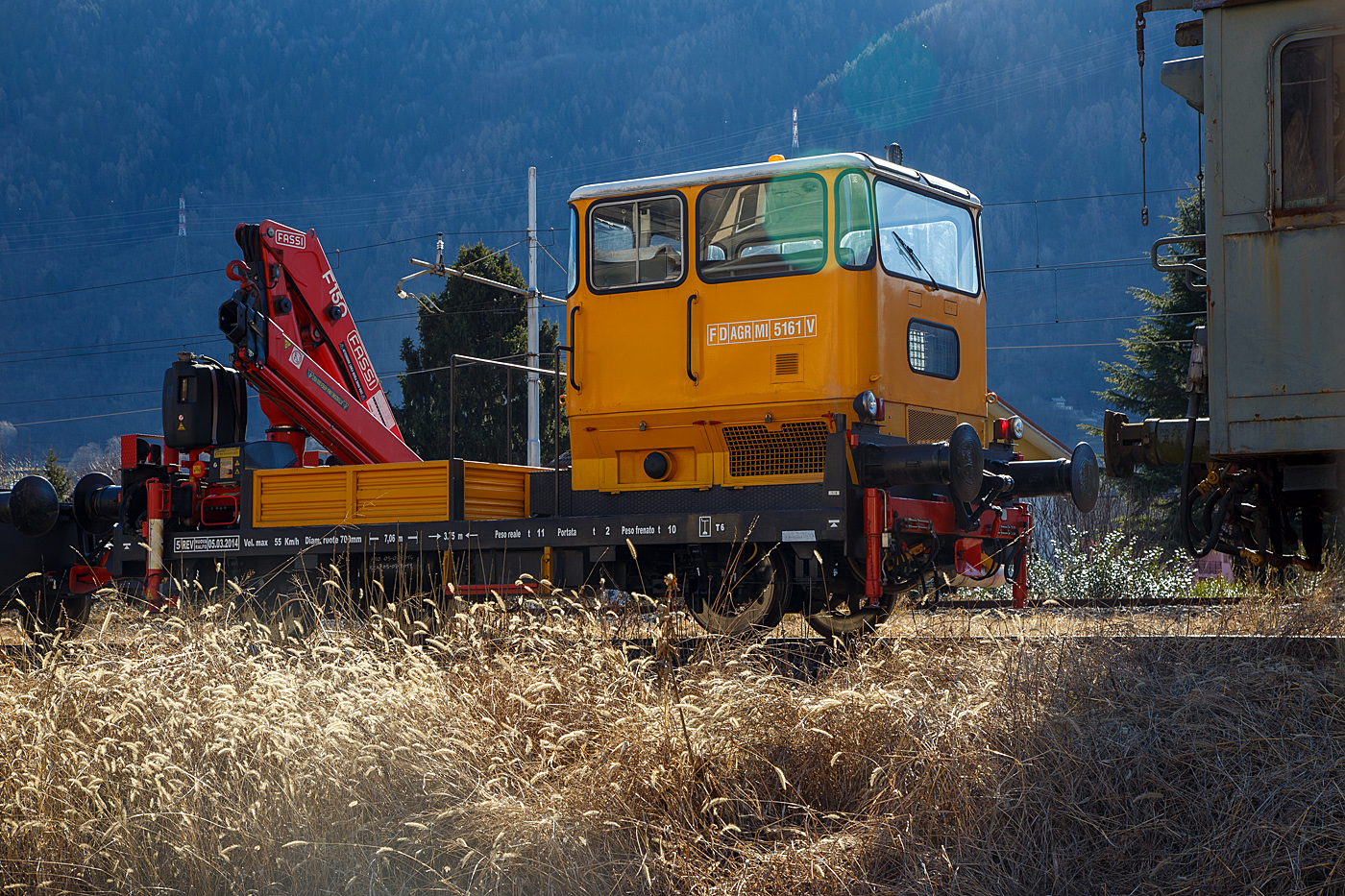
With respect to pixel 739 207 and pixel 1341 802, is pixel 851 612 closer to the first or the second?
pixel 739 207

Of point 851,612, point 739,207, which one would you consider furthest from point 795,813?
point 739,207

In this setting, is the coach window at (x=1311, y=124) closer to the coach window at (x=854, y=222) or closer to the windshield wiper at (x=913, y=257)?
the coach window at (x=854, y=222)

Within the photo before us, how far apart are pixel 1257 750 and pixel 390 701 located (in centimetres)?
338

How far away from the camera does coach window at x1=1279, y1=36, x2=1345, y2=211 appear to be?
5664 millimetres

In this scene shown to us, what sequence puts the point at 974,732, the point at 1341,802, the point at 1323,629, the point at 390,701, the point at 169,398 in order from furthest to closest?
the point at 169,398 < the point at 1323,629 < the point at 390,701 < the point at 974,732 < the point at 1341,802

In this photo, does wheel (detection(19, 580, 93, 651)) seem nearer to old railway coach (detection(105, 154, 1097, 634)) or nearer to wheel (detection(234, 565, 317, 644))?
wheel (detection(234, 565, 317, 644))

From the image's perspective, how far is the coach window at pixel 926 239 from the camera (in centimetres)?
869

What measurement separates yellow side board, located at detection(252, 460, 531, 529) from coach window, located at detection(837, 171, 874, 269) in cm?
306

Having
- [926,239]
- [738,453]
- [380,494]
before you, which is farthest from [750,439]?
[380,494]

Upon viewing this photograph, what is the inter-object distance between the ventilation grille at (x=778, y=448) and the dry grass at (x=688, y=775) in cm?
278

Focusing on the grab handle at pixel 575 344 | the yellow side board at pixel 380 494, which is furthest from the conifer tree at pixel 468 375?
the grab handle at pixel 575 344

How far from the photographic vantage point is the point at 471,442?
1090 inches

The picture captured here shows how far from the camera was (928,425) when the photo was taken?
912 centimetres

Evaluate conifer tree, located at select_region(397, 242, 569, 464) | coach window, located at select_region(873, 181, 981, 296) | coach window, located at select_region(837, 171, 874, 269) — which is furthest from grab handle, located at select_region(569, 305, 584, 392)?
conifer tree, located at select_region(397, 242, 569, 464)
